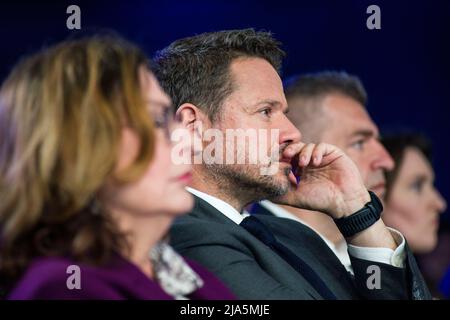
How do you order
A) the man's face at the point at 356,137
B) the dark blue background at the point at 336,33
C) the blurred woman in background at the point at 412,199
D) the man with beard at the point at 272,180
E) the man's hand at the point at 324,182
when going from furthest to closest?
the blurred woman in background at the point at 412,199
the dark blue background at the point at 336,33
the man's face at the point at 356,137
the man's hand at the point at 324,182
the man with beard at the point at 272,180

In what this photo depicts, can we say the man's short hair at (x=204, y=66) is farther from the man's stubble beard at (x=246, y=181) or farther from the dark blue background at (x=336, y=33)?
the dark blue background at (x=336, y=33)

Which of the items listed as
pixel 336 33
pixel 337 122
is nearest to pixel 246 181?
pixel 337 122

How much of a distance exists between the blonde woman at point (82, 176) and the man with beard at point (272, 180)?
20.7 inches

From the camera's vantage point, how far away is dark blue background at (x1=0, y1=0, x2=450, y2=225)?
296 cm

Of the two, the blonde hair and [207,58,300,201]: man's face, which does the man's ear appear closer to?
[207,58,300,201]: man's face

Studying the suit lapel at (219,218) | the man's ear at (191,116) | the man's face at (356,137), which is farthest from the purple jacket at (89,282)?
the man's face at (356,137)

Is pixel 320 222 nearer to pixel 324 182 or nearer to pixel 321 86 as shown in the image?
pixel 321 86

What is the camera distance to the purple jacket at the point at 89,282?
119 centimetres

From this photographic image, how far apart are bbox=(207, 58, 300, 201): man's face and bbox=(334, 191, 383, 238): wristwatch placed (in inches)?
7.2

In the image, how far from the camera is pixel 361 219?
1965mm

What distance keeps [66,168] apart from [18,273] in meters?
0.20
